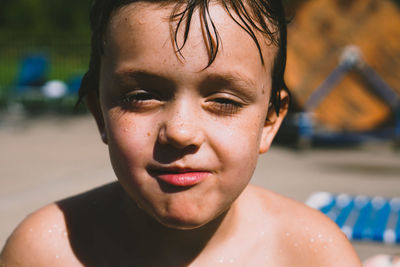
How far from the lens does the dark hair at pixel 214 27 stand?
4.40 feet

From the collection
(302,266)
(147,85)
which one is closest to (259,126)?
(147,85)

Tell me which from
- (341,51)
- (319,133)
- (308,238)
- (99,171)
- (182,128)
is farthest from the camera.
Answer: (319,133)

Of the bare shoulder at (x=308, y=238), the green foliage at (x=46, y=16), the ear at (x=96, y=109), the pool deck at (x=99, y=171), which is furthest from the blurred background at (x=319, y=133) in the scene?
the green foliage at (x=46, y=16)

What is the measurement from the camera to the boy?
4.38ft

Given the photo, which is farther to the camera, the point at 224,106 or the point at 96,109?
the point at 96,109

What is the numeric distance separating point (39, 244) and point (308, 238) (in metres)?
0.87

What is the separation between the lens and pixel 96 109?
1.65 m

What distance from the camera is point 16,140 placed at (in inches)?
332

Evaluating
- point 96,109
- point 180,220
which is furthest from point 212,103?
point 96,109

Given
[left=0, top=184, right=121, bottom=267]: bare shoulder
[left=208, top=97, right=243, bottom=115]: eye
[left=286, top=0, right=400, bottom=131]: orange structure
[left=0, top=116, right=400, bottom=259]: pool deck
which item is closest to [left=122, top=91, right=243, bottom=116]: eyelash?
[left=208, top=97, right=243, bottom=115]: eye

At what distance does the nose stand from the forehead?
10 centimetres

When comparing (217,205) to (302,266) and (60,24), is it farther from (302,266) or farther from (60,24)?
(60,24)

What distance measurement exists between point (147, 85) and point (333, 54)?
663 centimetres

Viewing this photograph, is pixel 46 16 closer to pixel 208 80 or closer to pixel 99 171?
Result: pixel 99 171
